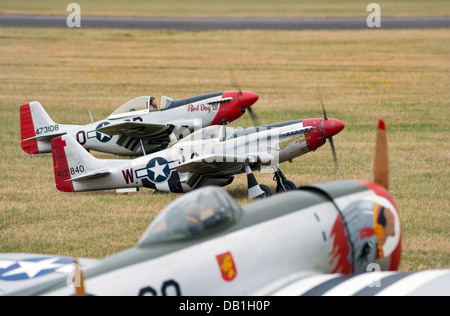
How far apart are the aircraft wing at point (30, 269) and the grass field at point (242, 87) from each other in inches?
78.6

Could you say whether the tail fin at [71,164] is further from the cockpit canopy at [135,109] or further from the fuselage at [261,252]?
the fuselage at [261,252]

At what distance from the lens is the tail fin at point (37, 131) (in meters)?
15.3

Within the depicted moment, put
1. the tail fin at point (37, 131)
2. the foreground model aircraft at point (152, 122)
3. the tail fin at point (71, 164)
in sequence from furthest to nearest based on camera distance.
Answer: the tail fin at point (37, 131) → the foreground model aircraft at point (152, 122) → the tail fin at point (71, 164)

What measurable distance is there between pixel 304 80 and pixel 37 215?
17.5 metres

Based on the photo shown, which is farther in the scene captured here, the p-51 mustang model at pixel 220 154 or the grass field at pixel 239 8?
the grass field at pixel 239 8

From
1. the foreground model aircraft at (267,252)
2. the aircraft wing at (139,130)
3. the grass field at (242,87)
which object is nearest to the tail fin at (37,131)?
the grass field at (242,87)

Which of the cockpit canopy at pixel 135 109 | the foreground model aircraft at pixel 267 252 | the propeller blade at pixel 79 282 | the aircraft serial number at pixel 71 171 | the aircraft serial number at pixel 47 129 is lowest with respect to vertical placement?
the aircraft serial number at pixel 71 171

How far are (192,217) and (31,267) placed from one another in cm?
220

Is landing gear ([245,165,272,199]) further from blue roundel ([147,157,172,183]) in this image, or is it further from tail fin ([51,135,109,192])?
tail fin ([51,135,109,192])

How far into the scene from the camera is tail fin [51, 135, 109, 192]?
12.0m

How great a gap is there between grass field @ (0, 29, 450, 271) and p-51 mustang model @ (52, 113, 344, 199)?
0.33 m
